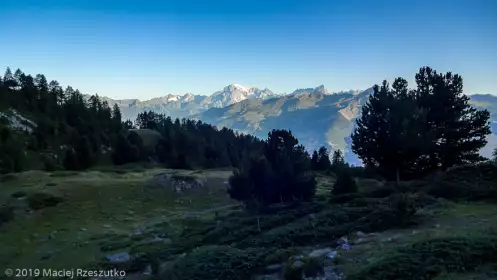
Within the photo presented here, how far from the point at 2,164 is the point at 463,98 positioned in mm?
94808

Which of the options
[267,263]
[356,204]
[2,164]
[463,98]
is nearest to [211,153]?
[2,164]

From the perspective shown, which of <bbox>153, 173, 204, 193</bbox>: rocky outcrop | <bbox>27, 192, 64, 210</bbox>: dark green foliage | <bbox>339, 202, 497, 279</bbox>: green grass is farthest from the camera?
<bbox>153, 173, 204, 193</bbox>: rocky outcrop

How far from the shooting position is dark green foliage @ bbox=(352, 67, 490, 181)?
147 feet

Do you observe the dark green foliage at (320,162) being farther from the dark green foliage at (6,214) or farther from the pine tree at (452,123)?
the dark green foliage at (6,214)

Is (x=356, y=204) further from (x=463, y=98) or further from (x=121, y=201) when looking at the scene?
(x=121, y=201)

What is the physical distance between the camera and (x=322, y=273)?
1783 cm

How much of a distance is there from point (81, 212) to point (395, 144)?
41.1m

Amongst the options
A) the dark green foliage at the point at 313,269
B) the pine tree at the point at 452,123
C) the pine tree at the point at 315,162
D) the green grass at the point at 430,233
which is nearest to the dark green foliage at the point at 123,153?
the pine tree at the point at 315,162

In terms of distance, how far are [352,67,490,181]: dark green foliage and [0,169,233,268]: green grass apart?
81.2ft

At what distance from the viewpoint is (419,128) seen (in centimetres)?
4403

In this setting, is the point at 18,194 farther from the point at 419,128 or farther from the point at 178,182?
the point at 419,128

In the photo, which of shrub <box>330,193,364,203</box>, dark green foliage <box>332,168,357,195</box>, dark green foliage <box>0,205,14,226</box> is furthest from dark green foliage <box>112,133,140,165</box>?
shrub <box>330,193,364,203</box>

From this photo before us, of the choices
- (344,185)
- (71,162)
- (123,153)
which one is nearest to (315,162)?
(123,153)

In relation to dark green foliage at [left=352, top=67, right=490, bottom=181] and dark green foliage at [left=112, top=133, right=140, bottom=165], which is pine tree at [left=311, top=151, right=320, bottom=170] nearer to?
dark green foliage at [left=112, top=133, right=140, bottom=165]
